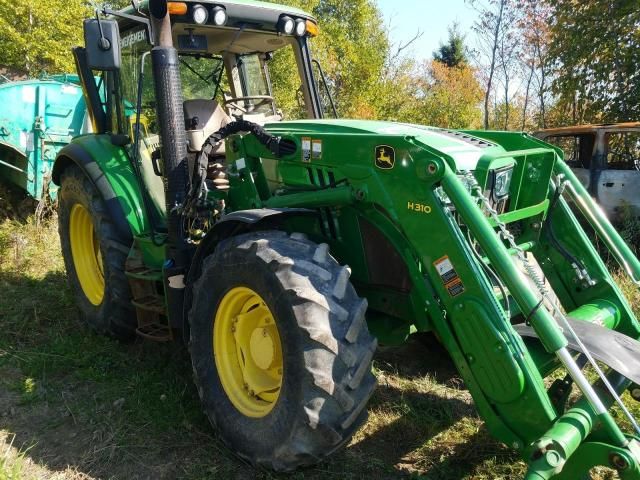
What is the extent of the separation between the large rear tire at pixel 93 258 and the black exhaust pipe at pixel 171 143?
80cm

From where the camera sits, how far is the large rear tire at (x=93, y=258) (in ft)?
13.2

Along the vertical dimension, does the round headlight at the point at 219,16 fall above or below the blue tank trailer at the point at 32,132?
above

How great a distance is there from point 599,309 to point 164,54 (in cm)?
274

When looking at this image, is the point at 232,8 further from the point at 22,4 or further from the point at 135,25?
the point at 22,4

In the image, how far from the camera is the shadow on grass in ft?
9.40

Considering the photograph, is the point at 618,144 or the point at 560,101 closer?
the point at 618,144

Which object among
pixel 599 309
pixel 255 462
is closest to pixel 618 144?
pixel 599 309

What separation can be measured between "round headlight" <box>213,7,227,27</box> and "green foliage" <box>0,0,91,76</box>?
40.9 ft

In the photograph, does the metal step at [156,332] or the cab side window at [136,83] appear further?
the cab side window at [136,83]

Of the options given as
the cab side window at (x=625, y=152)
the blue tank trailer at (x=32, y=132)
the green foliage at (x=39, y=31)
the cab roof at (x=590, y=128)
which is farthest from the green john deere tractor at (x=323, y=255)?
the green foliage at (x=39, y=31)

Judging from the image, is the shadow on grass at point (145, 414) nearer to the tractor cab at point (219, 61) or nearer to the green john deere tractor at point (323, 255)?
the green john deere tractor at point (323, 255)

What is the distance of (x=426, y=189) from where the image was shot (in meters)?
2.50

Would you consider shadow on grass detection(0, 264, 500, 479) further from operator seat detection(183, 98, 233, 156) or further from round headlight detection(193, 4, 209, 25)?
round headlight detection(193, 4, 209, 25)

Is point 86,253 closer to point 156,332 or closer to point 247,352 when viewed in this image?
point 156,332
